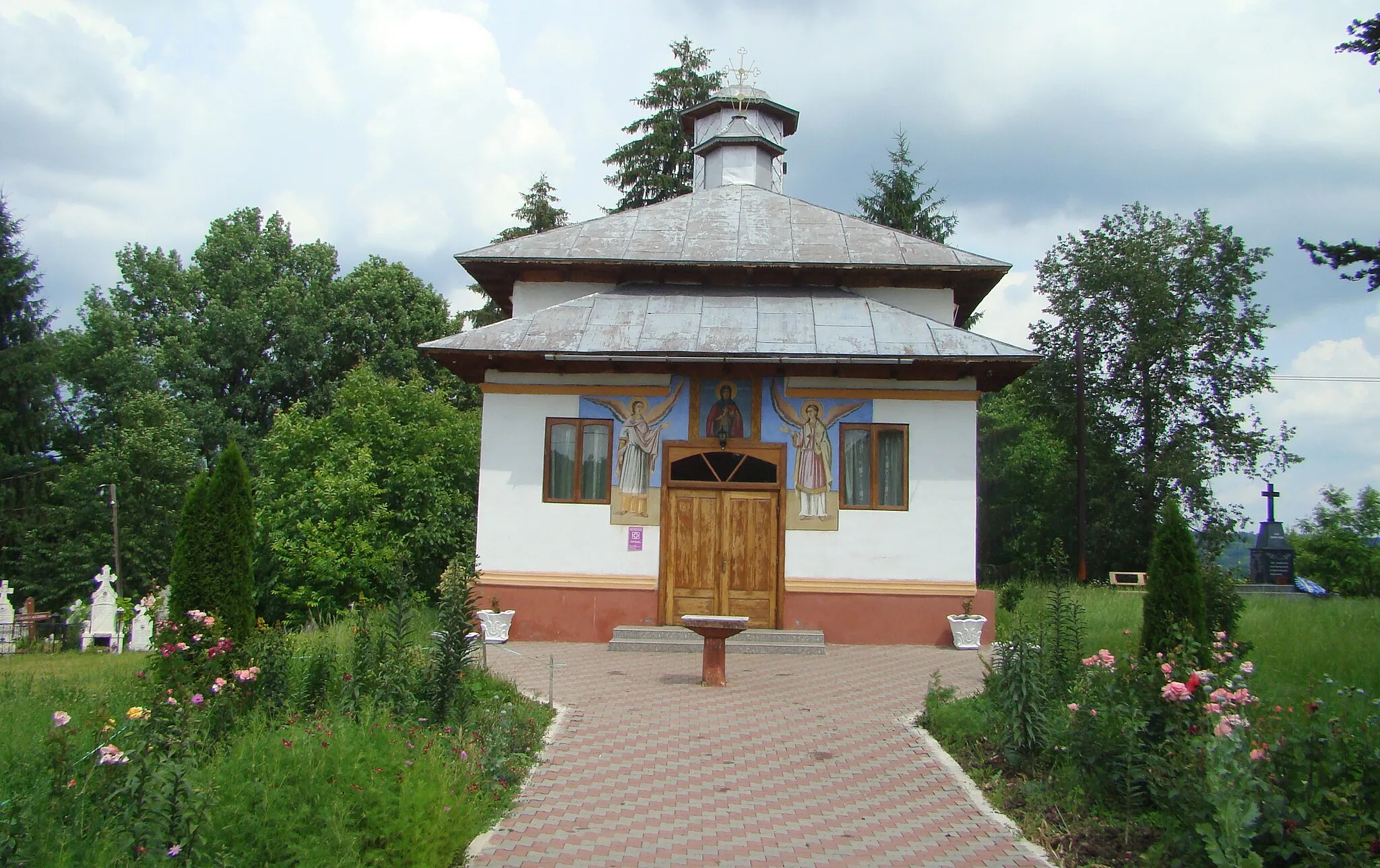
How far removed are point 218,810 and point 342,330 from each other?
108 ft

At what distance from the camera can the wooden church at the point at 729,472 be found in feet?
49.6

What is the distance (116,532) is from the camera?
2941 centimetres

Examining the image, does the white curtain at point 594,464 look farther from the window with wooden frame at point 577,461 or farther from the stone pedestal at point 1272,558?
the stone pedestal at point 1272,558

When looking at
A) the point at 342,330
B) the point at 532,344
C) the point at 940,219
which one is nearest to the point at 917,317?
the point at 532,344

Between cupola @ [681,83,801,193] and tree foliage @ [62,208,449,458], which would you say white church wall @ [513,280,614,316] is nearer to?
cupola @ [681,83,801,193]

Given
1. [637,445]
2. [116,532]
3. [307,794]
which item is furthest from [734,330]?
[116,532]

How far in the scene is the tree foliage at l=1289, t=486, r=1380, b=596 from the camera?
30297 millimetres

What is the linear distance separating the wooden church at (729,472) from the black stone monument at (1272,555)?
17.0m

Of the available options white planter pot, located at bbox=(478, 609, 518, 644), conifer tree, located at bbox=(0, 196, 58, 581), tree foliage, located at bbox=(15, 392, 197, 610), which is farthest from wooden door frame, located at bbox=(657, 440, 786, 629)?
conifer tree, located at bbox=(0, 196, 58, 581)

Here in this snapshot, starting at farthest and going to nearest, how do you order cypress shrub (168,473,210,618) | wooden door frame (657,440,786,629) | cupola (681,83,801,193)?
cupola (681,83,801,193) < wooden door frame (657,440,786,629) < cypress shrub (168,473,210,618)

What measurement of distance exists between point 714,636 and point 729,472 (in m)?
4.48

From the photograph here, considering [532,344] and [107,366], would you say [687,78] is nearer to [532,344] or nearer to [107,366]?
[107,366]

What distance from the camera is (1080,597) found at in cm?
1886

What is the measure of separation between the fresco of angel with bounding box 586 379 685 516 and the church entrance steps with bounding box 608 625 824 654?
1.86 meters
